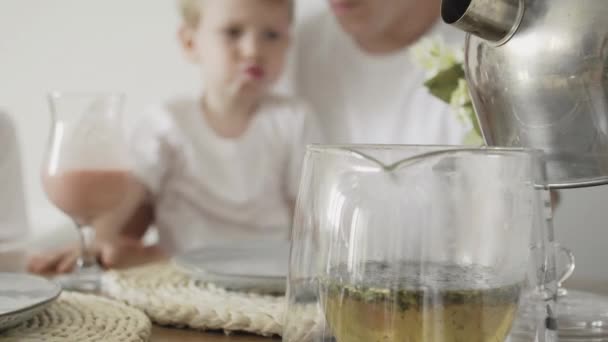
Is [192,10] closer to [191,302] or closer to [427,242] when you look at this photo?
[191,302]

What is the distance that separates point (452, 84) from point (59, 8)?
140 cm

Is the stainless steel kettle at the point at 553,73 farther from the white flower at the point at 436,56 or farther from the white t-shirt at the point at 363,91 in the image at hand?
the white t-shirt at the point at 363,91

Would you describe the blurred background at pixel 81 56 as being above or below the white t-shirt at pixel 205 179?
above

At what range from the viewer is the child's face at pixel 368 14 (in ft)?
4.86

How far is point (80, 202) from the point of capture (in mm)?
865

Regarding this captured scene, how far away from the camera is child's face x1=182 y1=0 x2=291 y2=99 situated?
1.45 metres

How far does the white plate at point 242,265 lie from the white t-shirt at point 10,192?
0.97 feet

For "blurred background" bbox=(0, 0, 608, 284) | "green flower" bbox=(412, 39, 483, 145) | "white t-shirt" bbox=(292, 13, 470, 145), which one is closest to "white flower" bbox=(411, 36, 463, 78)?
"green flower" bbox=(412, 39, 483, 145)

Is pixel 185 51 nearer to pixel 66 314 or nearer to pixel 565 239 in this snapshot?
pixel 565 239

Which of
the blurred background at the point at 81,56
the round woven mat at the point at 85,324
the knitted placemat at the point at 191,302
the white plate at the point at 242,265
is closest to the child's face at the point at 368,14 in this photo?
the blurred background at the point at 81,56

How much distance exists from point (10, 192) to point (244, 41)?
61cm

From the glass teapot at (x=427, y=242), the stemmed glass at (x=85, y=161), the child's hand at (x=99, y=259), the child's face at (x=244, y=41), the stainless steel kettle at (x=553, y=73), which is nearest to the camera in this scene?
the glass teapot at (x=427, y=242)

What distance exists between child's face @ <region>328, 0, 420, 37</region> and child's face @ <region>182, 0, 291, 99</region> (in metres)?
0.12

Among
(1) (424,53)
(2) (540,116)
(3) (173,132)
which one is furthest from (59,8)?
(2) (540,116)
